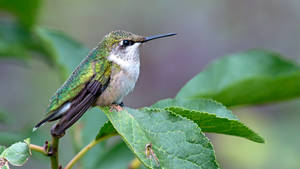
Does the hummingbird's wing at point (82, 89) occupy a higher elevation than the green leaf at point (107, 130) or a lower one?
higher

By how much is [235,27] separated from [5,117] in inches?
286

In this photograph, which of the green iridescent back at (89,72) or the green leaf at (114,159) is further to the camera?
the green leaf at (114,159)

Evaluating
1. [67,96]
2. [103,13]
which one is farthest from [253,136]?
[103,13]

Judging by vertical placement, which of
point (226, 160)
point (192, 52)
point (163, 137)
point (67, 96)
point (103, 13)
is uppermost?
point (103, 13)

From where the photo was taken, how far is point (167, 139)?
218 centimetres

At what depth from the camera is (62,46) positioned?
3904 millimetres

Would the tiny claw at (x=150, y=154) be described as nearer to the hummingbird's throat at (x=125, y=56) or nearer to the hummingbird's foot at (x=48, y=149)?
the hummingbird's foot at (x=48, y=149)

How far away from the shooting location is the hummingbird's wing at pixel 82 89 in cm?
254

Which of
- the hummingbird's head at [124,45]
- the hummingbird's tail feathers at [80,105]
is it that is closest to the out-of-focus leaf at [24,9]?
the hummingbird's head at [124,45]

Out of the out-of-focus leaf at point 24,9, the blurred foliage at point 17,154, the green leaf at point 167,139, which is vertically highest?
the out-of-focus leaf at point 24,9

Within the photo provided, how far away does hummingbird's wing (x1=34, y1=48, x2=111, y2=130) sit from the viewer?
2.54m

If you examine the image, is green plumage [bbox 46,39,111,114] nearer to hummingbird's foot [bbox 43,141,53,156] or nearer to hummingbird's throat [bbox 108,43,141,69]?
hummingbird's throat [bbox 108,43,141,69]

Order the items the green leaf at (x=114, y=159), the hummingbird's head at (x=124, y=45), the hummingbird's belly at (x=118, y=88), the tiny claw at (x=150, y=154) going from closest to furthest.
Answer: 1. the tiny claw at (x=150, y=154)
2. the hummingbird's belly at (x=118, y=88)
3. the hummingbird's head at (x=124, y=45)
4. the green leaf at (x=114, y=159)

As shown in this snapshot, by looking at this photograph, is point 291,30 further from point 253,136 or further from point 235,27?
point 253,136
